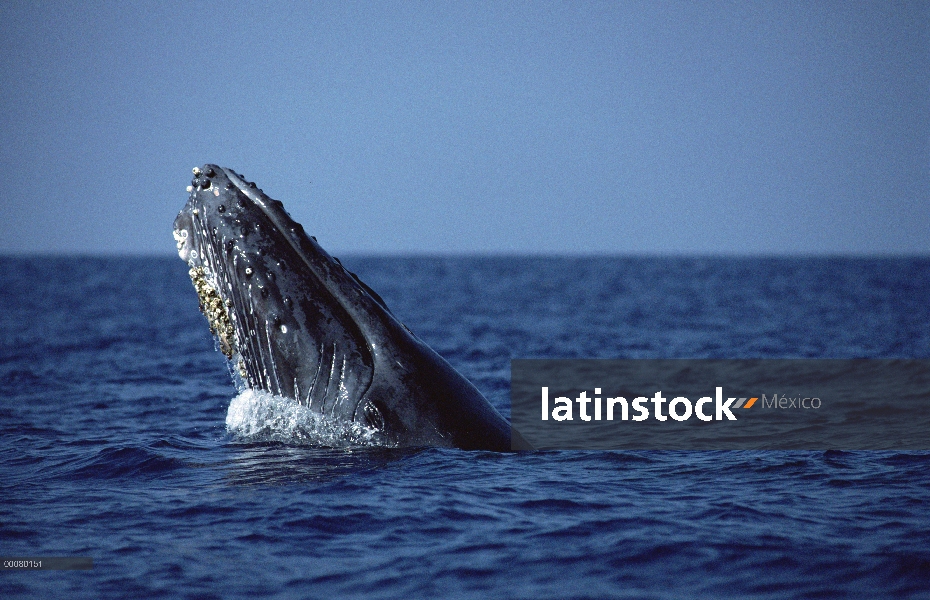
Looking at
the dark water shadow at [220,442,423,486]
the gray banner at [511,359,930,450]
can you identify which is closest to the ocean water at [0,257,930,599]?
the dark water shadow at [220,442,423,486]

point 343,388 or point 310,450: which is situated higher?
point 343,388

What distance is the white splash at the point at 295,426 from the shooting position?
25.9ft

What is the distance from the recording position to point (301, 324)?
762cm

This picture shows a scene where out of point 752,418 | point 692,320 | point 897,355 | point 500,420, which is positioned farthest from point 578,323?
point 500,420

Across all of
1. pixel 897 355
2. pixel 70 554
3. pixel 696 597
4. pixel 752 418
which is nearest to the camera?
pixel 696 597

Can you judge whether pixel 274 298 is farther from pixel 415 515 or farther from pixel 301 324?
pixel 415 515

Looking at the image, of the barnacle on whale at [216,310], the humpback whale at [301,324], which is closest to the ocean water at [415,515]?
the humpback whale at [301,324]

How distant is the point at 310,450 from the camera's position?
8266mm

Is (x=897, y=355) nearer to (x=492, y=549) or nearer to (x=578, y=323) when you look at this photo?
(x=578, y=323)

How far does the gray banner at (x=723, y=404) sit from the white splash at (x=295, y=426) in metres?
2.76

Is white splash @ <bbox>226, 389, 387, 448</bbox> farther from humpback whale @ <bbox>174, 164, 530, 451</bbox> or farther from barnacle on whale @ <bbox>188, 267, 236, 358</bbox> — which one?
barnacle on whale @ <bbox>188, 267, 236, 358</bbox>

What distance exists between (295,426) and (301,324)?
100cm

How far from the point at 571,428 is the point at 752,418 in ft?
8.03

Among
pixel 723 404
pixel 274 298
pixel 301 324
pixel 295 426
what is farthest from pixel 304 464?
pixel 723 404
